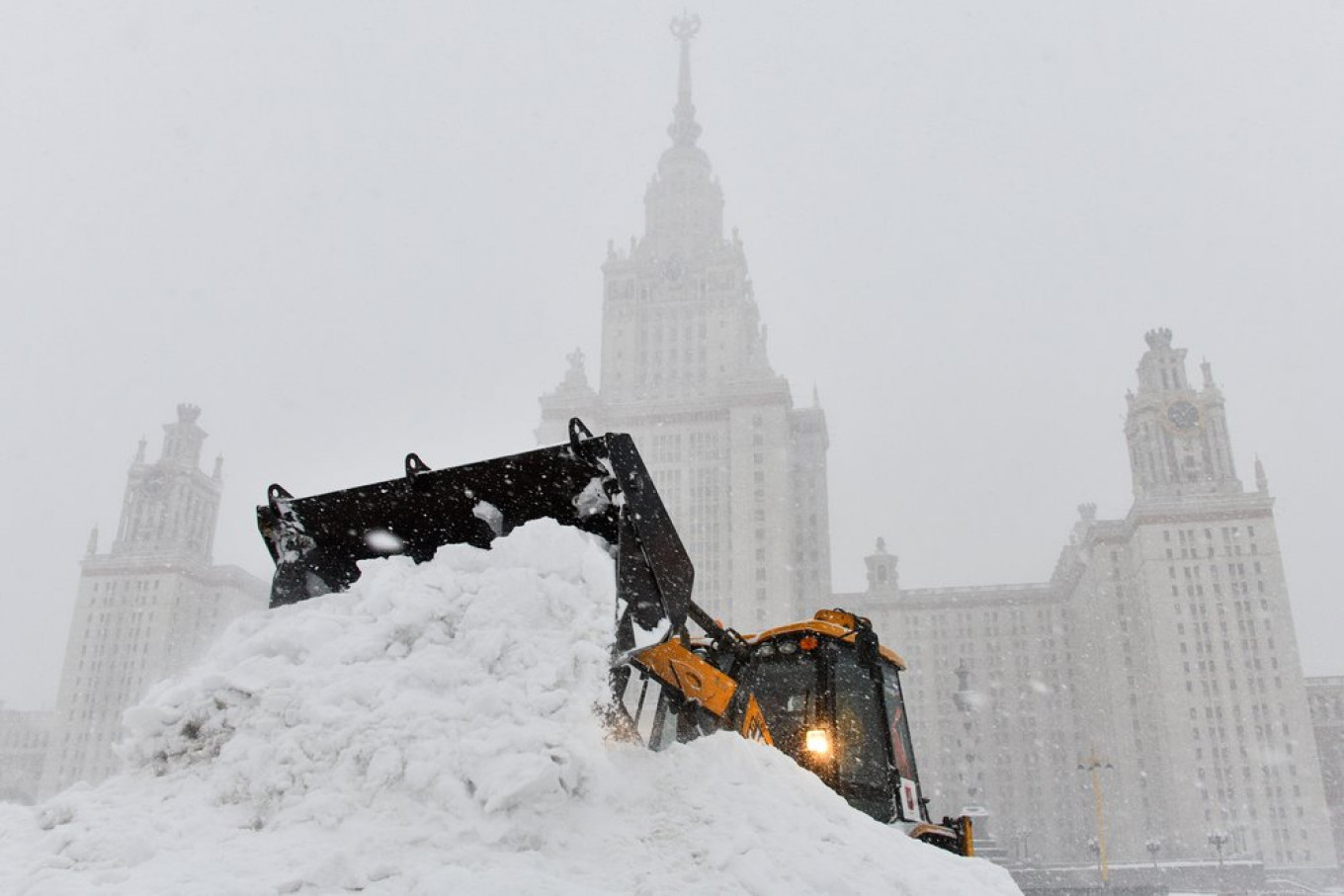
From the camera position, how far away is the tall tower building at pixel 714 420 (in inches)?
3282

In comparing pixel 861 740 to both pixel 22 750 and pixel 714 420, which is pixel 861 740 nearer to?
pixel 714 420

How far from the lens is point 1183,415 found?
89812 millimetres

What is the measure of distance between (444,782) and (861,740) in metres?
3.77

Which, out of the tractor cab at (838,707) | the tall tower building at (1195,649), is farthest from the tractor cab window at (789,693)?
the tall tower building at (1195,649)

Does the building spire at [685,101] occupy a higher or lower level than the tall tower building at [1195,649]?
higher

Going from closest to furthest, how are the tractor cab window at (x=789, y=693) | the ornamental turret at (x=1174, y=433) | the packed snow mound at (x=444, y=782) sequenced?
the packed snow mound at (x=444, y=782) < the tractor cab window at (x=789, y=693) < the ornamental turret at (x=1174, y=433)

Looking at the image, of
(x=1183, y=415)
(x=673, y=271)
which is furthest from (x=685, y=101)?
(x=1183, y=415)

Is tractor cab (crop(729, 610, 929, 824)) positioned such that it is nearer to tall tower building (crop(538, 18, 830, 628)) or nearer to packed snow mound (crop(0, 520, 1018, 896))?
packed snow mound (crop(0, 520, 1018, 896))

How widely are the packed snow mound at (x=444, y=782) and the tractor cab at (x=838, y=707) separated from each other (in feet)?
5.62

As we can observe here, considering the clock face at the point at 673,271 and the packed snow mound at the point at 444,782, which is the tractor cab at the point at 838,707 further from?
the clock face at the point at 673,271

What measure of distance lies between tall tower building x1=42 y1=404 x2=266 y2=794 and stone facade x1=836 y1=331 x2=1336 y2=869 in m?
70.0

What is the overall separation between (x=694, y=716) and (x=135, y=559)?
11167 cm

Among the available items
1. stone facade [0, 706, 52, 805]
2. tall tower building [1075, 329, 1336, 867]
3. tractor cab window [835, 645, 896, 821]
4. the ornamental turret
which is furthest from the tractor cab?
stone facade [0, 706, 52, 805]

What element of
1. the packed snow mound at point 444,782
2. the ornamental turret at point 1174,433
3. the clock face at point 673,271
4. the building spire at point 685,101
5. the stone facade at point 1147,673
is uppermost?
the building spire at point 685,101
